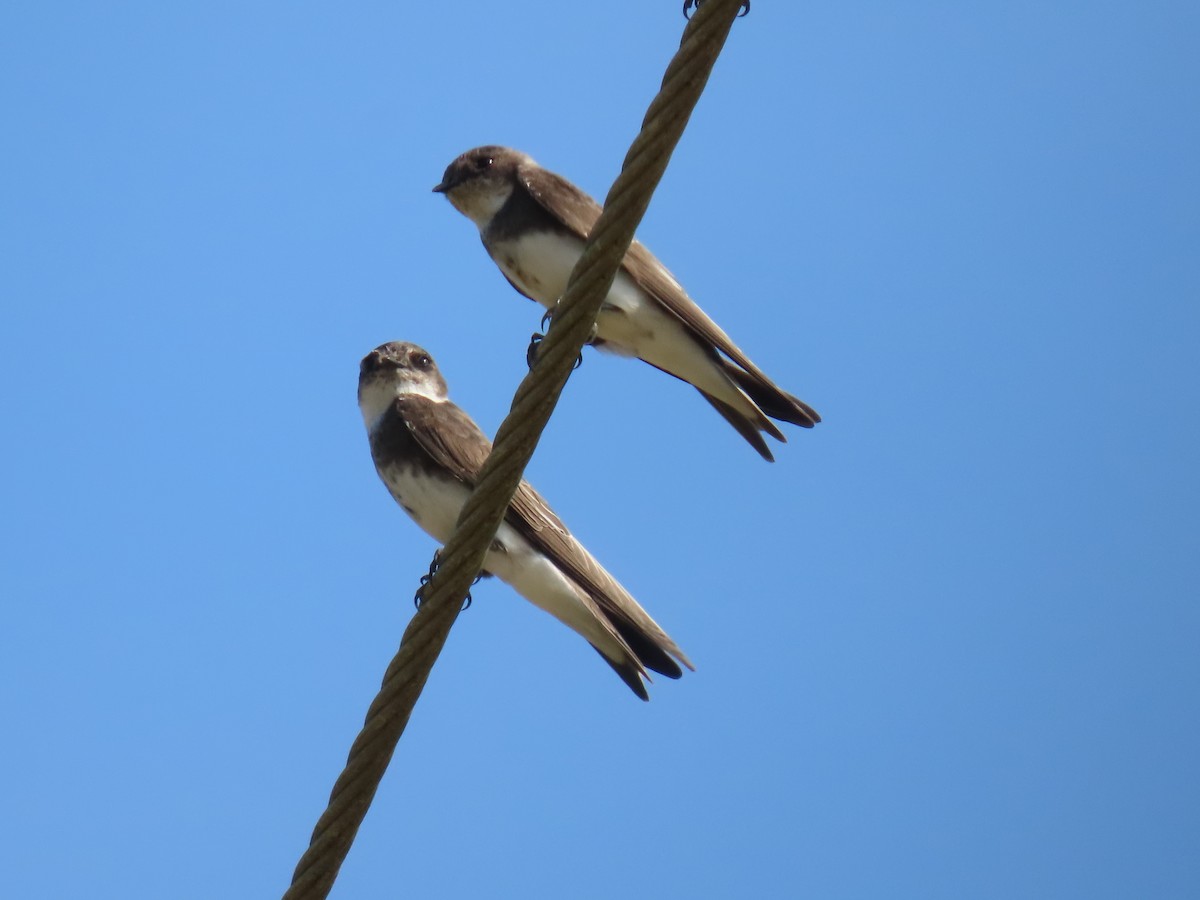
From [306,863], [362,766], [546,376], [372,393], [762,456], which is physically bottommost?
[306,863]

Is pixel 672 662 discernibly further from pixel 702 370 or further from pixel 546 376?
pixel 546 376

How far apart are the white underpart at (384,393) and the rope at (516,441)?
109 inches

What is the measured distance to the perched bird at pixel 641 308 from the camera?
5.97 meters

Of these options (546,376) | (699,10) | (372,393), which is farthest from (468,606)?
(699,10)

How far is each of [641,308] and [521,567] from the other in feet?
4.72

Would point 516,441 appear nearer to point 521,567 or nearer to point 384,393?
point 521,567

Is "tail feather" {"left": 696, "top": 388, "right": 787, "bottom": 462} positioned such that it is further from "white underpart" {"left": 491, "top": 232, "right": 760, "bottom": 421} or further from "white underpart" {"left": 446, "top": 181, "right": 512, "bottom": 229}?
"white underpart" {"left": 446, "top": 181, "right": 512, "bottom": 229}

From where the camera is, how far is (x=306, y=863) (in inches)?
114

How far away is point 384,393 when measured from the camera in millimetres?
5812

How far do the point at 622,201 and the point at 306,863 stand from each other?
4.53ft

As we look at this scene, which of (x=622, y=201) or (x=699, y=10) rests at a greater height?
(x=699, y=10)

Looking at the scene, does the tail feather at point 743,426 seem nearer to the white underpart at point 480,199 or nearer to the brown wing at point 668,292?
the brown wing at point 668,292

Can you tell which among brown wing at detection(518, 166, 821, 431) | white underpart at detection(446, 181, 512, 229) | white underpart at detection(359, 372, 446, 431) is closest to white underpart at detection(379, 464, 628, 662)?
white underpart at detection(359, 372, 446, 431)

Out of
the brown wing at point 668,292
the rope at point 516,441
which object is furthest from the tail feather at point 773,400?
the rope at point 516,441
